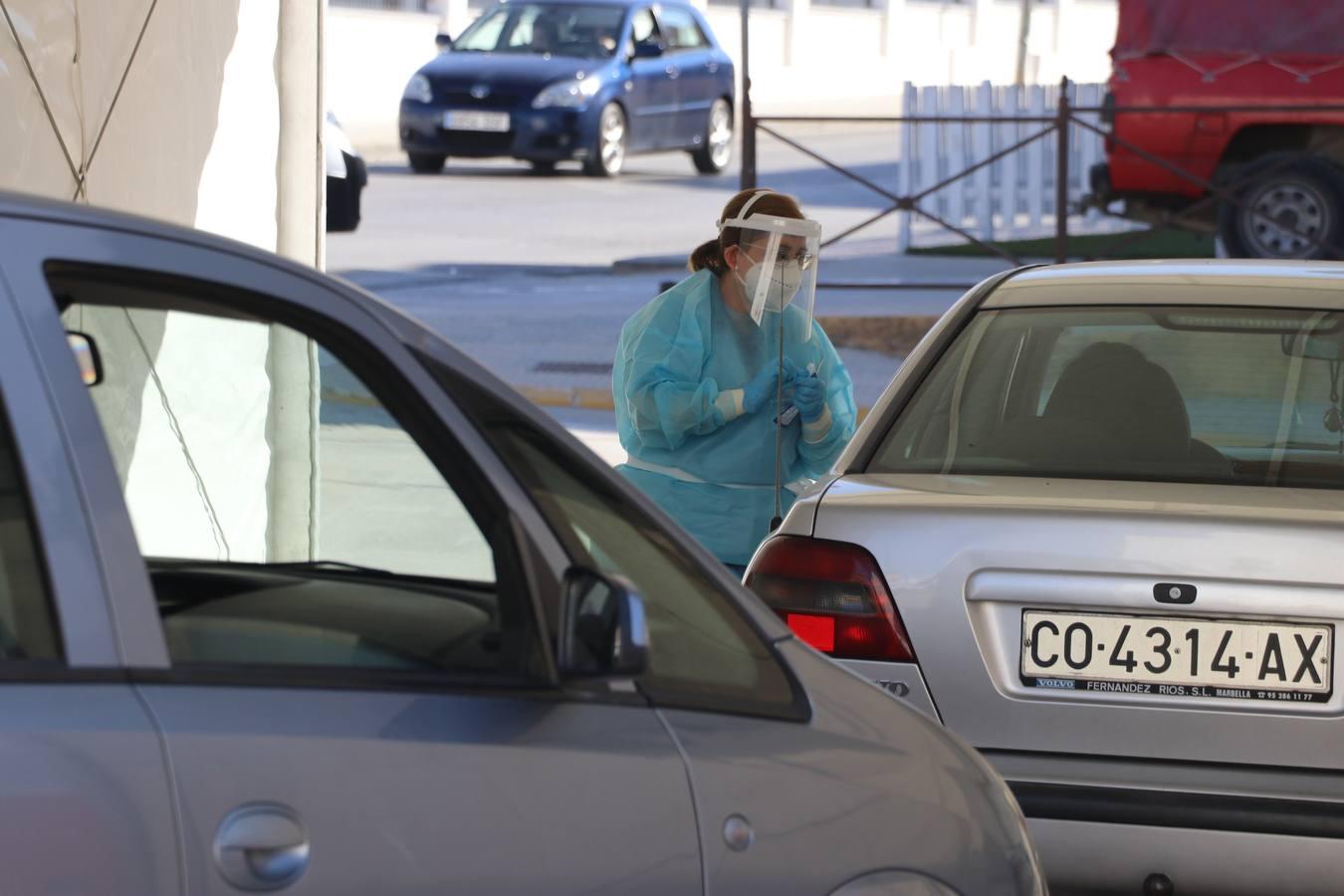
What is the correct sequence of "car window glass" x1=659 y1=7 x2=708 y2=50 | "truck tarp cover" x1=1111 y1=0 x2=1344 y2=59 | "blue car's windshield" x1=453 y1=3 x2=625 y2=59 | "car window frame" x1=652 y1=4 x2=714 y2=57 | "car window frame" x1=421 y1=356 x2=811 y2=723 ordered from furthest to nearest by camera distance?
"car window glass" x1=659 y1=7 x2=708 y2=50 < "car window frame" x1=652 y1=4 x2=714 y2=57 < "blue car's windshield" x1=453 y1=3 x2=625 y2=59 < "truck tarp cover" x1=1111 y1=0 x2=1344 y2=59 < "car window frame" x1=421 y1=356 x2=811 y2=723

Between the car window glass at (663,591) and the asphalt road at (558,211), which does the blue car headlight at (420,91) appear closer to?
the asphalt road at (558,211)

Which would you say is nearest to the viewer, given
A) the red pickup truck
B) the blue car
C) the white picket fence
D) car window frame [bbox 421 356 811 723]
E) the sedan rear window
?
car window frame [bbox 421 356 811 723]

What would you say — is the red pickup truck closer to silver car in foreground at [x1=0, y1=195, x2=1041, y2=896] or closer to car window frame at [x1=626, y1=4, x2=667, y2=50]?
car window frame at [x1=626, y1=4, x2=667, y2=50]

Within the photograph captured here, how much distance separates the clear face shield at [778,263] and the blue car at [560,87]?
56.2 feet

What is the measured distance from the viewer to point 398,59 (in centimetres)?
3114

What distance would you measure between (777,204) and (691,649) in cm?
246

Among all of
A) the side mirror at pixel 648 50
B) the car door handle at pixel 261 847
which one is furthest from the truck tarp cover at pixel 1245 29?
the car door handle at pixel 261 847

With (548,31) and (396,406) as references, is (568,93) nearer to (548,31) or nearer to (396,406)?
(548,31)

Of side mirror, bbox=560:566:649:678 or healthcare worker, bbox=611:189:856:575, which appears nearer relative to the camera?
side mirror, bbox=560:566:649:678

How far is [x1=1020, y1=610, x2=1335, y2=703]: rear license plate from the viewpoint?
10.8 ft

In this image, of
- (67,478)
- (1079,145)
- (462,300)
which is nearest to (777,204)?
(67,478)

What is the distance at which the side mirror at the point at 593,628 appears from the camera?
6.98 feet

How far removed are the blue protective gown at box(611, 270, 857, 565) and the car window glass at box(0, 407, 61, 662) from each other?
2.83m

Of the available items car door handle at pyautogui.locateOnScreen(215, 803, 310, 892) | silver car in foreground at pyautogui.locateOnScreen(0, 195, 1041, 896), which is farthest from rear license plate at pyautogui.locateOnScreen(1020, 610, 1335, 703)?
car door handle at pyautogui.locateOnScreen(215, 803, 310, 892)
